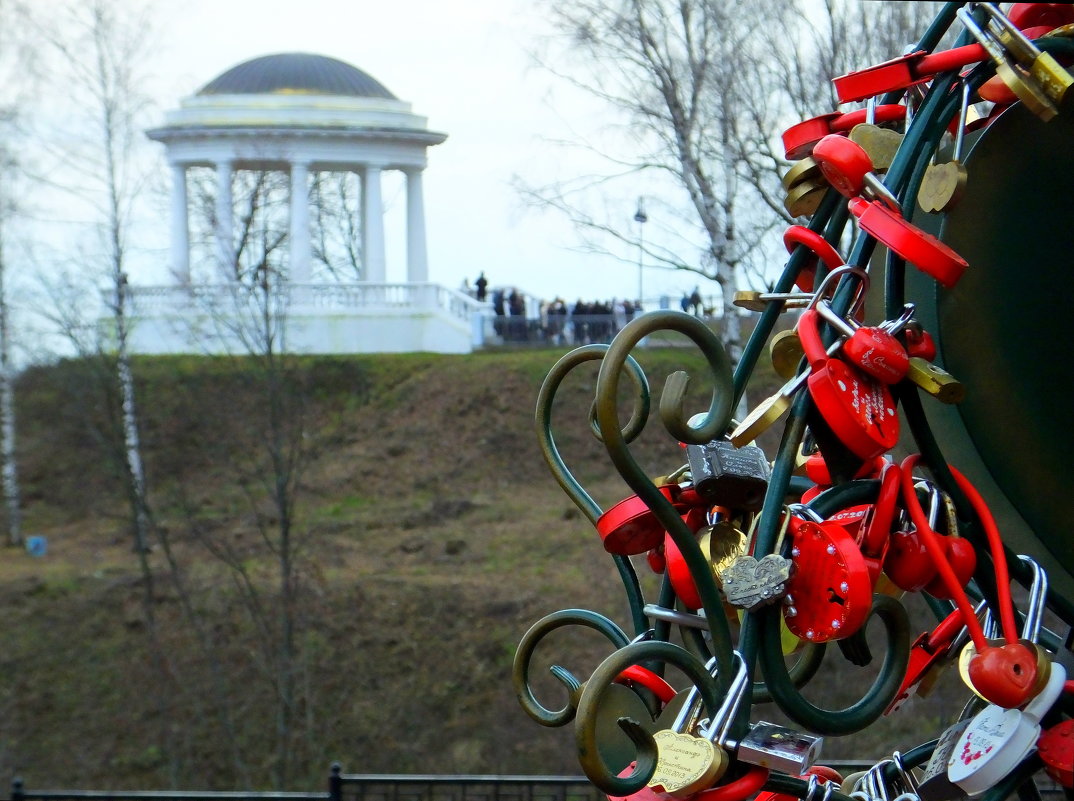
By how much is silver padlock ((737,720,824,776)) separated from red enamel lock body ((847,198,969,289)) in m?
0.72

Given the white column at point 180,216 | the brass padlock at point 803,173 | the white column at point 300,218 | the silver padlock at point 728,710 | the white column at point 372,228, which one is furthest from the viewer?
the white column at point 372,228

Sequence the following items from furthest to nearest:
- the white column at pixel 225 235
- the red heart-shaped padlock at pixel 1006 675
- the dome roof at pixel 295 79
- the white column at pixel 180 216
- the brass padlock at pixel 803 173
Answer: the dome roof at pixel 295 79 → the white column at pixel 180 216 → the white column at pixel 225 235 → the brass padlock at pixel 803 173 → the red heart-shaped padlock at pixel 1006 675

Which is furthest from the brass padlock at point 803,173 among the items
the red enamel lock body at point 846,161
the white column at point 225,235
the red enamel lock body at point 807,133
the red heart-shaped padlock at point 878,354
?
the white column at point 225,235

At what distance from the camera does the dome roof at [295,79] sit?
30.2 metres

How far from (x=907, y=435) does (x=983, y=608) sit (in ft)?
1.82

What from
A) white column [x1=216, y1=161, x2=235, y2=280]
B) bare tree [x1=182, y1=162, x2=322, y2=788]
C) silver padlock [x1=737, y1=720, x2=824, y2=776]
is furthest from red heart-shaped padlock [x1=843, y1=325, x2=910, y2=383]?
white column [x1=216, y1=161, x2=235, y2=280]

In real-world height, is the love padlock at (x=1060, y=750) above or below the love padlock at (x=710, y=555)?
below

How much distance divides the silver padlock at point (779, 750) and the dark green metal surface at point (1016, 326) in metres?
0.68

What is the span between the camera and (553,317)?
28.0 metres

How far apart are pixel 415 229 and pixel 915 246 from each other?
2897 cm

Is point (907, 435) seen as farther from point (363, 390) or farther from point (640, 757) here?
point (363, 390)

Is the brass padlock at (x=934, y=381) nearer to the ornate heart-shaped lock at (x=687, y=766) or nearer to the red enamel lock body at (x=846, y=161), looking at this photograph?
the red enamel lock body at (x=846, y=161)

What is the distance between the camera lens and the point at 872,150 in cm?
234

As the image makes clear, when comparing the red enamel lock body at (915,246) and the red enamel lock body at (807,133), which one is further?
the red enamel lock body at (807,133)
